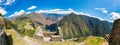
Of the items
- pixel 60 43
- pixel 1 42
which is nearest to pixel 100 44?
pixel 60 43

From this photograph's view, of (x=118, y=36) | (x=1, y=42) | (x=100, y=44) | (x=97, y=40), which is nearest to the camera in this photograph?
(x=118, y=36)

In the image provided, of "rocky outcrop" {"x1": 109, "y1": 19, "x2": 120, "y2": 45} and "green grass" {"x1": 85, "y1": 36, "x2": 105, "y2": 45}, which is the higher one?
"rocky outcrop" {"x1": 109, "y1": 19, "x2": 120, "y2": 45}

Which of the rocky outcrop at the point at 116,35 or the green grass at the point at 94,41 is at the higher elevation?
the rocky outcrop at the point at 116,35

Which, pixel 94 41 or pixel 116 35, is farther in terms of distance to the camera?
pixel 94 41

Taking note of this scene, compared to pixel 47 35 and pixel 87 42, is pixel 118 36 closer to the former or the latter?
pixel 87 42

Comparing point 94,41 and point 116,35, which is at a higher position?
point 116,35

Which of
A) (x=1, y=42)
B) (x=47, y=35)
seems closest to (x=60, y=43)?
(x=47, y=35)

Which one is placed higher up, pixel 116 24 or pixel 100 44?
pixel 116 24

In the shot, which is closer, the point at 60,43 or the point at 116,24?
the point at 116,24

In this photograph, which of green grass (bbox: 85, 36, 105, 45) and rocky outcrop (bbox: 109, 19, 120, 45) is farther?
green grass (bbox: 85, 36, 105, 45)

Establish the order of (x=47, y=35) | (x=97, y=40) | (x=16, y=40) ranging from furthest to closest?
(x=47, y=35), (x=97, y=40), (x=16, y=40)

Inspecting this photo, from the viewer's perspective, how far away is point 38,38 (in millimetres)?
105375

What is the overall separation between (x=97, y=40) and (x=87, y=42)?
3.16 m

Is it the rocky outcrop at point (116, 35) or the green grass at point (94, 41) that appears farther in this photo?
the green grass at point (94, 41)
